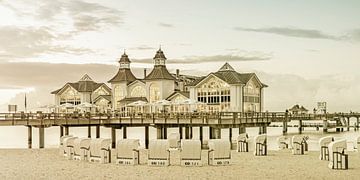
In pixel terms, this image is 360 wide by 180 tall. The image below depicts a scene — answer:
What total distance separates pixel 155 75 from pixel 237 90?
11.5 metres

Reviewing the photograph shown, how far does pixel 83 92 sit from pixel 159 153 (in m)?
50.3

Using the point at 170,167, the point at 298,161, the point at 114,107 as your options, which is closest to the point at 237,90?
the point at 114,107

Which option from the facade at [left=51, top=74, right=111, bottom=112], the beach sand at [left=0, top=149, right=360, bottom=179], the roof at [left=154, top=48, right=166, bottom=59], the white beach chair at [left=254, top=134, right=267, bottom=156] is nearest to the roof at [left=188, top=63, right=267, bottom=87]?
the roof at [left=154, top=48, right=166, bottom=59]

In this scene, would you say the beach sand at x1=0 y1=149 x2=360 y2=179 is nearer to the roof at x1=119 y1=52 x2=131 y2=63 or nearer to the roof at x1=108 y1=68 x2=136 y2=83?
the roof at x1=108 y1=68 x2=136 y2=83

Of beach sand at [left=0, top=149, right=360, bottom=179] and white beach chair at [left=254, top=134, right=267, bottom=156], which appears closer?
beach sand at [left=0, top=149, right=360, bottom=179]

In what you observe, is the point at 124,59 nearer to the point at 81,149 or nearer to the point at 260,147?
the point at 260,147

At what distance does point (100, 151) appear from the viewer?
23.3m

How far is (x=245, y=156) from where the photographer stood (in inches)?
1046

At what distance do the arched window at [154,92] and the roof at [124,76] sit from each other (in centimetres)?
513

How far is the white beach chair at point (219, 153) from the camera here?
21906mm

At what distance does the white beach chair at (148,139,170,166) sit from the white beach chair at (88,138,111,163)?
7.85 ft

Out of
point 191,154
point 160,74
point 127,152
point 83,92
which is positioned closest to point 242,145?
point 191,154

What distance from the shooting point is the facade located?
232ft

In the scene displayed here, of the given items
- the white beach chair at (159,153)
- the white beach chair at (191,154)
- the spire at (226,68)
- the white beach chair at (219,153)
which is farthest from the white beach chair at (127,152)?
the spire at (226,68)
